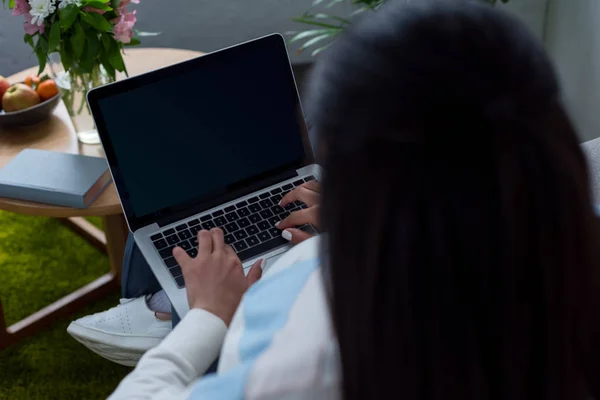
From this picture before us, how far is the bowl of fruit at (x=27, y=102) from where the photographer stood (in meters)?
1.52

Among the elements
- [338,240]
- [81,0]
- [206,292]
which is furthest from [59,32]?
[338,240]

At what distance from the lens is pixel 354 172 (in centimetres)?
50

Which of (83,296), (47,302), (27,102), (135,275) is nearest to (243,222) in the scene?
(135,275)

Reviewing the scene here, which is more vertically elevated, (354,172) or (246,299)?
(354,172)

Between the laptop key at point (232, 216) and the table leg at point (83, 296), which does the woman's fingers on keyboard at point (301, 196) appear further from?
the table leg at point (83, 296)

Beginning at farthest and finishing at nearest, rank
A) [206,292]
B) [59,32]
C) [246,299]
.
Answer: [59,32] < [206,292] < [246,299]

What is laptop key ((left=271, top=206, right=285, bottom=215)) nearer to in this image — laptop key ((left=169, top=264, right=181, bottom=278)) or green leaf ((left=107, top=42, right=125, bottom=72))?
laptop key ((left=169, top=264, right=181, bottom=278))

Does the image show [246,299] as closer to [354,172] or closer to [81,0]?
[354,172]

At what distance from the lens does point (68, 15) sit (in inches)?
51.3

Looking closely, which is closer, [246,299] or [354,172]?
[354,172]

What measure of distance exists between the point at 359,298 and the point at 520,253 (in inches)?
4.7

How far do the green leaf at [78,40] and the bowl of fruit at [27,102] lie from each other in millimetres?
242

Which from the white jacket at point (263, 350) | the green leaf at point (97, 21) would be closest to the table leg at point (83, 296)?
the green leaf at point (97, 21)

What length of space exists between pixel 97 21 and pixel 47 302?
0.87 meters
